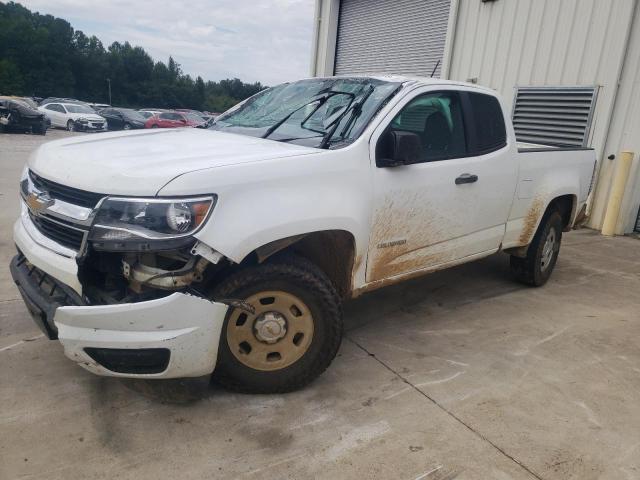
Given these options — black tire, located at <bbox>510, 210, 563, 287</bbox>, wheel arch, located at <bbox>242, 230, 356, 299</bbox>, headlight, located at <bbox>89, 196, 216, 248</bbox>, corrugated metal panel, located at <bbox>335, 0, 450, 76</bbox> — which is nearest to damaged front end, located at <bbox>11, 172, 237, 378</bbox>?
headlight, located at <bbox>89, 196, 216, 248</bbox>

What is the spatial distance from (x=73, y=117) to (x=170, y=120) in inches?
180

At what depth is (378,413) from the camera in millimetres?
2742

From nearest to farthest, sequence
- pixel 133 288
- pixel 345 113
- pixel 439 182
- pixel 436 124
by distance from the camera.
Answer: pixel 133 288, pixel 345 113, pixel 439 182, pixel 436 124

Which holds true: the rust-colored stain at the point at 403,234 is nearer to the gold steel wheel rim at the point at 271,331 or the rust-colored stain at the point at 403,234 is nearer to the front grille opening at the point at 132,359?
the gold steel wheel rim at the point at 271,331

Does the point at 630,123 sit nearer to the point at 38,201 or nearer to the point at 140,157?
the point at 140,157

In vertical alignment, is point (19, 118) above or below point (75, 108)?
below

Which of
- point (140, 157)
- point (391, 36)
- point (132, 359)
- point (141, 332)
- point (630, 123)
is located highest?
point (391, 36)

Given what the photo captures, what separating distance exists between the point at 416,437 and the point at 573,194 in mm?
3473

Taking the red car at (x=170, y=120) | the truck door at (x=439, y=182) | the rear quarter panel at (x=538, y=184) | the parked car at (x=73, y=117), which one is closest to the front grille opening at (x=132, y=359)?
the truck door at (x=439, y=182)

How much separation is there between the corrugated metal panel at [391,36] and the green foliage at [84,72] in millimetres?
65840

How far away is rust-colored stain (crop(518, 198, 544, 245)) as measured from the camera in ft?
14.7

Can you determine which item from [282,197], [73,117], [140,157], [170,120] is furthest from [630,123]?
[73,117]

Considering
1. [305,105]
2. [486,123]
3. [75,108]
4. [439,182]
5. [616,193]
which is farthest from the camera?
[75,108]

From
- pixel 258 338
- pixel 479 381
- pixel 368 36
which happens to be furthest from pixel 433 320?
pixel 368 36
